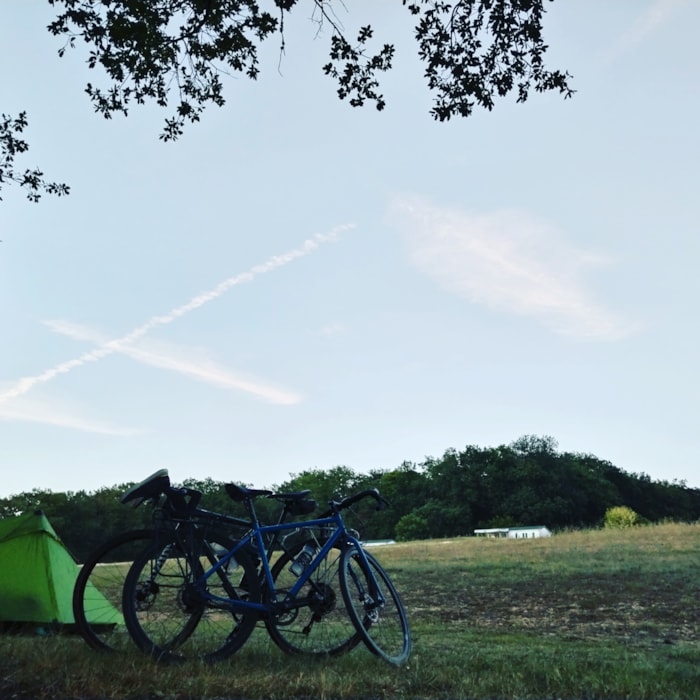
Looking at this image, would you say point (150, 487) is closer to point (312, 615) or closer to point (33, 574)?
point (312, 615)

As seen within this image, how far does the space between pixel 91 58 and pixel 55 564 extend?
7.01m

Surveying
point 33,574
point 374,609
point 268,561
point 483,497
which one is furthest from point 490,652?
point 483,497

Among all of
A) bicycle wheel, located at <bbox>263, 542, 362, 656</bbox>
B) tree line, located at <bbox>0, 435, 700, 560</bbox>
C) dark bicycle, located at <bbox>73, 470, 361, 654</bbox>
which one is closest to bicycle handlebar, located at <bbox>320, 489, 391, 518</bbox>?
dark bicycle, located at <bbox>73, 470, 361, 654</bbox>

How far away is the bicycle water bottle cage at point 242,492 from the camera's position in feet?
19.8

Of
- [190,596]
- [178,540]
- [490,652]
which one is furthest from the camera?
[490,652]

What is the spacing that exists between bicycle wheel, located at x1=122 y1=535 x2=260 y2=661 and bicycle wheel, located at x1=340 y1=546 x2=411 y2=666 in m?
0.77

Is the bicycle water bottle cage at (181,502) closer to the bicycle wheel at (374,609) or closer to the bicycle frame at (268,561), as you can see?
the bicycle frame at (268,561)

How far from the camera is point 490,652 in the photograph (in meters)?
8.04

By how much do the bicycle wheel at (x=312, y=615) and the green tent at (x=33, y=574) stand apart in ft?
11.3

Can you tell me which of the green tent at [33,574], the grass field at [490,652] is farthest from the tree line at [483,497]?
the green tent at [33,574]

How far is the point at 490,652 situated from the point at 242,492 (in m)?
3.71

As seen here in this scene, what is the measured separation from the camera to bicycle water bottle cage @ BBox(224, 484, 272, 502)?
6.05m

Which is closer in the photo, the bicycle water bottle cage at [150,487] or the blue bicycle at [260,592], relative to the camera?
the blue bicycle at [260,592]

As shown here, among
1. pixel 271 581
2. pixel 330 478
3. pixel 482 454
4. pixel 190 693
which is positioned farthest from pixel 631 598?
pixel 330 478
